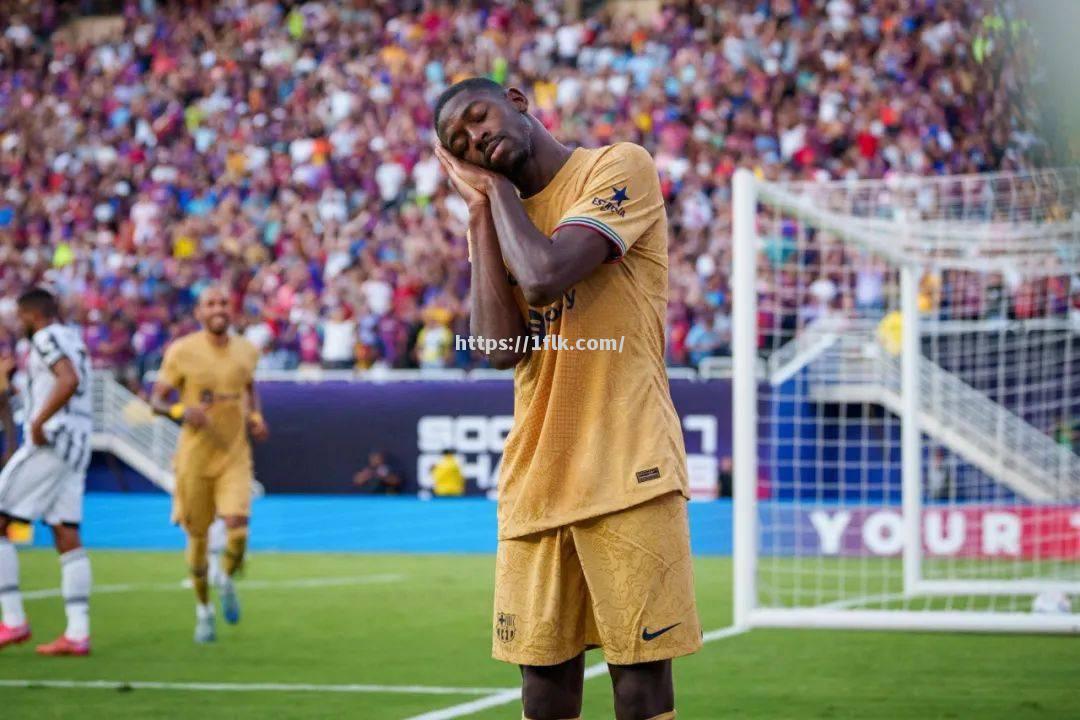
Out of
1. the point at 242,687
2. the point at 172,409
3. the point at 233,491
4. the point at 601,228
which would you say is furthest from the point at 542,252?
the point at 172,409

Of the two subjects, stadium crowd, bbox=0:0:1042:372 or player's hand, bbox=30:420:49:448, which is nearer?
player's hand, bbox=30:420:49:448

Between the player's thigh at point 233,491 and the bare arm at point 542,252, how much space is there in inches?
296

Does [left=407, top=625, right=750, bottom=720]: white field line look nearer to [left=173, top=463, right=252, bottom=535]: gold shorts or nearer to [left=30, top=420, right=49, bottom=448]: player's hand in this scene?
[left=173, top=463, right=252, bottom=535]: gold shorts

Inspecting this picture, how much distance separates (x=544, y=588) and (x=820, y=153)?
18246 mm

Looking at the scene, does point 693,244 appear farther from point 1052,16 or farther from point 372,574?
point 1052,16

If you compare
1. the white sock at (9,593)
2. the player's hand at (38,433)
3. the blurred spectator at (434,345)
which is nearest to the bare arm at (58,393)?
the player's hand at (38,433)

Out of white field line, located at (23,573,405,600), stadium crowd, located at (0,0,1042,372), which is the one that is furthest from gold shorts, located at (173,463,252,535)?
stadium crowd, located at (0,0,1042,372)

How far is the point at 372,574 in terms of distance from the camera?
16000 mm

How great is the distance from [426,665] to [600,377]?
225 inches

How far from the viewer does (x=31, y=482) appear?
983 cm

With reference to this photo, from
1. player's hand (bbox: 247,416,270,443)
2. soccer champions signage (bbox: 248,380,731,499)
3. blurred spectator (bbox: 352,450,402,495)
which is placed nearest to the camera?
player's hand (bbox: 247,416,270,443)

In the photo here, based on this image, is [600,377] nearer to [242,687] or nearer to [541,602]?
[541,602]

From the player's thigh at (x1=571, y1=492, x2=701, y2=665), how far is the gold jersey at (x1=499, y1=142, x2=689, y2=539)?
50 mm

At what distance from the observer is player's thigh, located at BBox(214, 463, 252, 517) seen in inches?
429
